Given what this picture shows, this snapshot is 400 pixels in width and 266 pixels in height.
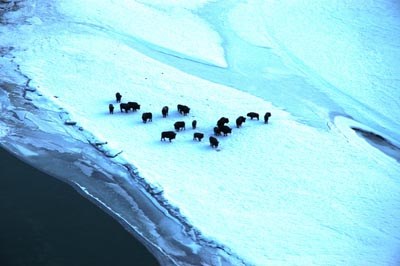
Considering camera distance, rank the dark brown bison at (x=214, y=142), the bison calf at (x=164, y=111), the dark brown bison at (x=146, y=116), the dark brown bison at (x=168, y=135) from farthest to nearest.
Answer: the bison calf at (x=164, y=111) < the dark brown bison at (x=146, y=116) < the dark brown bison at (x=168, y=135) < the dark brown bison at (x=214, y=142)

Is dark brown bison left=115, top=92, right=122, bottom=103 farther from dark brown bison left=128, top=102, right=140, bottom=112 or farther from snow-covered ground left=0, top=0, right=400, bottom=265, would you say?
dark brown bison left=128, top=102, right=140, bottom=112

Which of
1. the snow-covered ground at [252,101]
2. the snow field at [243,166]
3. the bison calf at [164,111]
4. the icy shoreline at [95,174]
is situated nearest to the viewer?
the icy shoreline at [95,174]

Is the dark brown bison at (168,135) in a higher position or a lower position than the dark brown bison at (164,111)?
lower

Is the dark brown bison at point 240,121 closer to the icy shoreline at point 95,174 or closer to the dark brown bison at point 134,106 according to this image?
the dark brown bison at point 134,106

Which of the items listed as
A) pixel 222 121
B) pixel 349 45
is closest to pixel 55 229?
pixel 222 121

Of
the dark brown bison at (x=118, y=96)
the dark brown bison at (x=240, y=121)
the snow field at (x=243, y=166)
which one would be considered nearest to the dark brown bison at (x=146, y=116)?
the snow field at (x=243, y=166)

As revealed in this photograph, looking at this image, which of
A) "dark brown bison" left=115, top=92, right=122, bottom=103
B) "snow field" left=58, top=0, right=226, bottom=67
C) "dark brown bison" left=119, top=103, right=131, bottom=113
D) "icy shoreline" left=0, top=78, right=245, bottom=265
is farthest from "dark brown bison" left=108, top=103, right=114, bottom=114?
"snow field" left=58, top=0, right=226, bottom=67

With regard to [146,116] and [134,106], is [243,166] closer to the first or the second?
[146,116]
